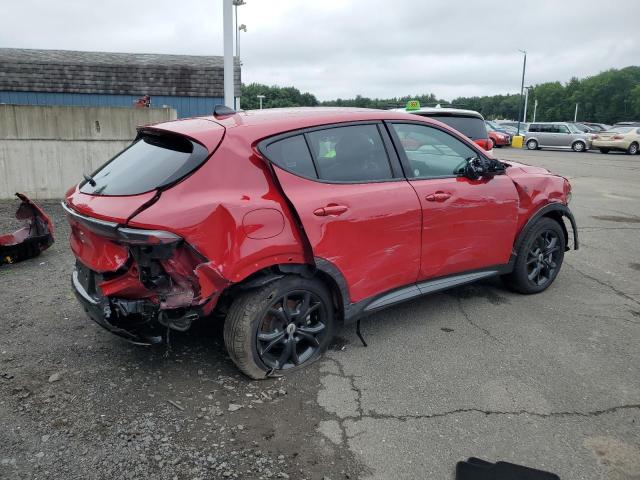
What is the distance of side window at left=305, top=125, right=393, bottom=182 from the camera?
354 cm

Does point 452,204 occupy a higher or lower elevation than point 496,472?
higher

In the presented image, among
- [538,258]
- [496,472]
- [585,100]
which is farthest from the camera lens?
[585,100]

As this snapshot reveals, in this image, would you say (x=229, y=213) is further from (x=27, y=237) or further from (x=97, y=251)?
(x=27, y=237)

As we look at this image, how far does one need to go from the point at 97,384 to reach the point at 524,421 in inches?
103

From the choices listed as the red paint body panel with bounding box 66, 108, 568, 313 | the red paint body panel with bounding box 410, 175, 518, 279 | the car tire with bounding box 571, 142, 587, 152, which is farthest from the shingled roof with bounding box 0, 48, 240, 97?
the car tire with bounding box 571, 142, 587, 152

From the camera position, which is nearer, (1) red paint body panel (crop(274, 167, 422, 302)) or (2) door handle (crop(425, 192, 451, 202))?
(1) red paint body panel (crop(274, 167, 422, 302))

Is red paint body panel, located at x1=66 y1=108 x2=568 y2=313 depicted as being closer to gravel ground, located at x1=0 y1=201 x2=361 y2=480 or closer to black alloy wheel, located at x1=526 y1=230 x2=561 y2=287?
gravel ground, located at x1=0 y1=201 x2=361 y2=480

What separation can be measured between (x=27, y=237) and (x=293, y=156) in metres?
3.94

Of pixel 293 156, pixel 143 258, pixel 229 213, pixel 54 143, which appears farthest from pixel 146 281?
pixel 54 143

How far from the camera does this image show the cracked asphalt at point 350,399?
268 centimetres

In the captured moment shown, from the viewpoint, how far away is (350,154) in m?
3.70

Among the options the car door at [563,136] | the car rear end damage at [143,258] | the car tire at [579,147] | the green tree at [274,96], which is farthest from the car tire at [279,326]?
the green tree at [274,96]

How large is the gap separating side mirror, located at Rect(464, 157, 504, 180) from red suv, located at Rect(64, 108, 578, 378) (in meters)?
0.01

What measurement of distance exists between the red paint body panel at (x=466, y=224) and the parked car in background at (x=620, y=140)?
2656 centimetres
